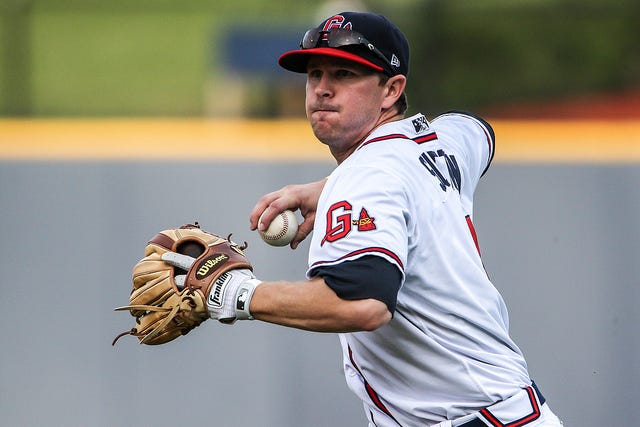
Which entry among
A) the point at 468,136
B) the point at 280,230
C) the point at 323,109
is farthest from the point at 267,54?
the point at 323,109

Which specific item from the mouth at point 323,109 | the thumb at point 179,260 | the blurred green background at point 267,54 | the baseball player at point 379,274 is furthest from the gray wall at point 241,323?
the blurred green background at point 267,54

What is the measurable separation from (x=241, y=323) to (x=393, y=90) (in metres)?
2.29

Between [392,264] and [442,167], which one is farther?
[442,167]

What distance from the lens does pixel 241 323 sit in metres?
4.75

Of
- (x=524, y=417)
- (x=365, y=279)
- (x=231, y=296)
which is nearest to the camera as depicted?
(x=365, y=279)

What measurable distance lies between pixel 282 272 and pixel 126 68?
10.7 metres

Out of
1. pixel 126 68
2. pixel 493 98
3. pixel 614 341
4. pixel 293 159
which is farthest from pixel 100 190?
pixel 126 68

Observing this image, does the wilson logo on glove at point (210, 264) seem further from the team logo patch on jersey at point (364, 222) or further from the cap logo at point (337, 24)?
the cap logo at point (337, 24)

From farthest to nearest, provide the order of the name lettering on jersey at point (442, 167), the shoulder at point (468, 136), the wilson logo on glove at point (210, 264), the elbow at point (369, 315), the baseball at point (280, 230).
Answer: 1. the shoulder at point (468, 136)
2. the baseball at point (280, 230)
3. the name lettering on jersey at point (442, 167)
4. the wilson logo on glove at point (210, 264)
5. the elbow at point (369, 315)

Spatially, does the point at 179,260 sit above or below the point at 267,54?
below

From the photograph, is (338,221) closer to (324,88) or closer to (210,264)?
(210,264)

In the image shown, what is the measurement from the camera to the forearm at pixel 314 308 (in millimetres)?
2189

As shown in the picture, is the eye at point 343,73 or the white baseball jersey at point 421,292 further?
the eye at point 343,73

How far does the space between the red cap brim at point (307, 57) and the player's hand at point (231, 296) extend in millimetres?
616
